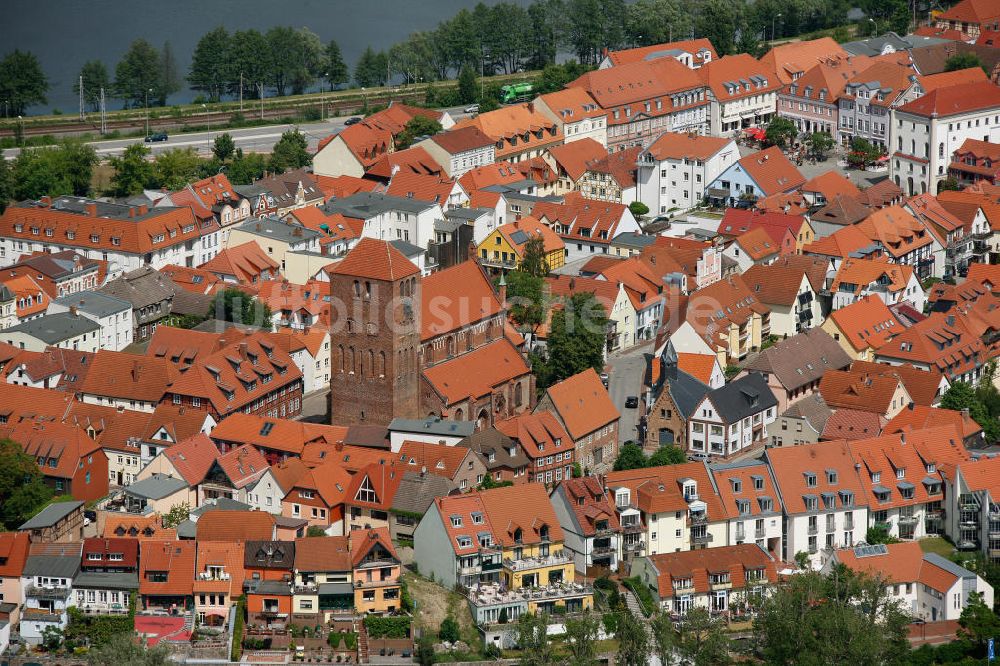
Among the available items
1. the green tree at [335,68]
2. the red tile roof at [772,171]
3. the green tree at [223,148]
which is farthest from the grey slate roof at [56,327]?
the green tree at [335,68]

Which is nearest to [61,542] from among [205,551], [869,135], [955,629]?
[205,551]

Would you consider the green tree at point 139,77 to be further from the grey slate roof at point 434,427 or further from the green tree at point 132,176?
the grey slate roof at point 434,427

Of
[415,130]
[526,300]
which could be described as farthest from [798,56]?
[526,300]

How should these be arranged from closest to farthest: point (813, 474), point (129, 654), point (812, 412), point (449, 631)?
point (129, 654)
point (449, 631)
point (813, 474)
point (812, 412)

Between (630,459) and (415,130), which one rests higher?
(415,130)

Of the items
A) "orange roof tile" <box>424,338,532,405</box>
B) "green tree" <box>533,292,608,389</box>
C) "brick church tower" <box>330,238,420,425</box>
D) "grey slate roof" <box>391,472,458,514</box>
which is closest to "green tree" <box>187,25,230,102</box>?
"green tree" <box>533,292,608,389</box>

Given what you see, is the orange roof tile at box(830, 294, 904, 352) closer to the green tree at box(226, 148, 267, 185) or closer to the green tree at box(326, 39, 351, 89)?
the green tree at box(226, 148, 267, 185)

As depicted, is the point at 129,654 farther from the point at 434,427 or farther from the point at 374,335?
the point at 374,335
